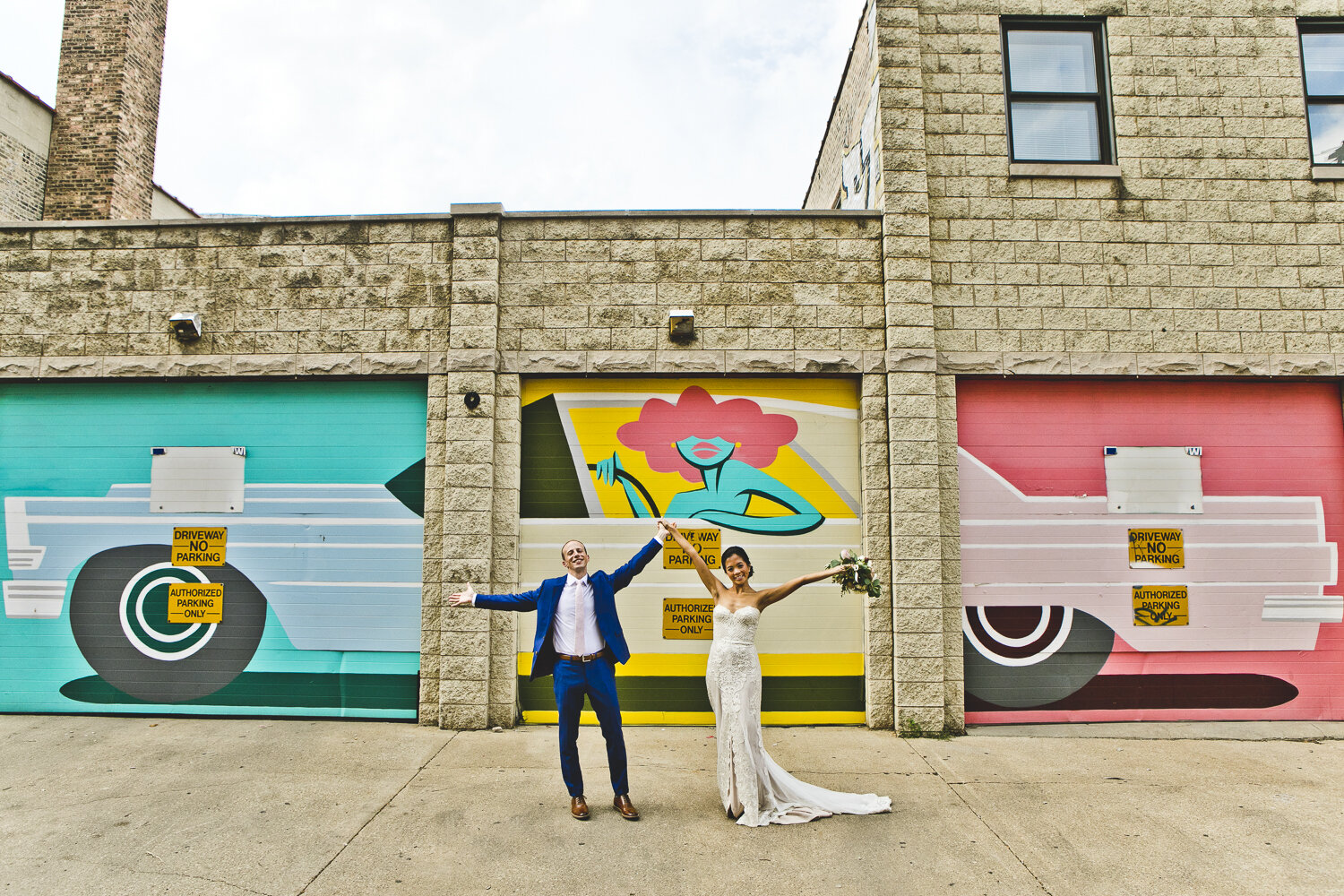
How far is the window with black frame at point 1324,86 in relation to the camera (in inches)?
287

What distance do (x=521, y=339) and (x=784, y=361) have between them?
2683mm

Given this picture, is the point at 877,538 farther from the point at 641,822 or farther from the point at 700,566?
the point at 641,822

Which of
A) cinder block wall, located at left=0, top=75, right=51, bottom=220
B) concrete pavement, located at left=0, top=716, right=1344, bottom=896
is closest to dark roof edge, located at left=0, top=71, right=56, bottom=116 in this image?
cinder block wall, located at left=0, top=75, right=51, bottom=220

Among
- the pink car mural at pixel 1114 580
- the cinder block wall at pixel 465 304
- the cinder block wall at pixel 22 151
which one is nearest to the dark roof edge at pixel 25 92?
the cinder block wall at pixel 22 151

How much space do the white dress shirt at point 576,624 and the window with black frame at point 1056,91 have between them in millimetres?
6379

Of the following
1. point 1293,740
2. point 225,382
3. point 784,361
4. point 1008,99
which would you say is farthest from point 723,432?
point 1293,740

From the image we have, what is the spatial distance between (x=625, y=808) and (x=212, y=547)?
5.13 metres

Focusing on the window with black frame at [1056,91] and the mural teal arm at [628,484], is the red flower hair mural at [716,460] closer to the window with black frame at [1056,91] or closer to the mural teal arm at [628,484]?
the mural teal arm at [628,484]

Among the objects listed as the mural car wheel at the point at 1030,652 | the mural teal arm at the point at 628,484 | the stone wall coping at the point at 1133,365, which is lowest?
the mural car wheel at the point at 1030,652

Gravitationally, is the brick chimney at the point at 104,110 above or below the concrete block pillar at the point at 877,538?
above

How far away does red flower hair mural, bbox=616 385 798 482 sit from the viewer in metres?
6.96

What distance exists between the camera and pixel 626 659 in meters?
4.78

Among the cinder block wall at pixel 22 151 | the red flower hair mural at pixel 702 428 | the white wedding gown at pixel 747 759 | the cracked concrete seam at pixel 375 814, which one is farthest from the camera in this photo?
the cinder block wall at pixel 22 151

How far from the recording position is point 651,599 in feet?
22.4
